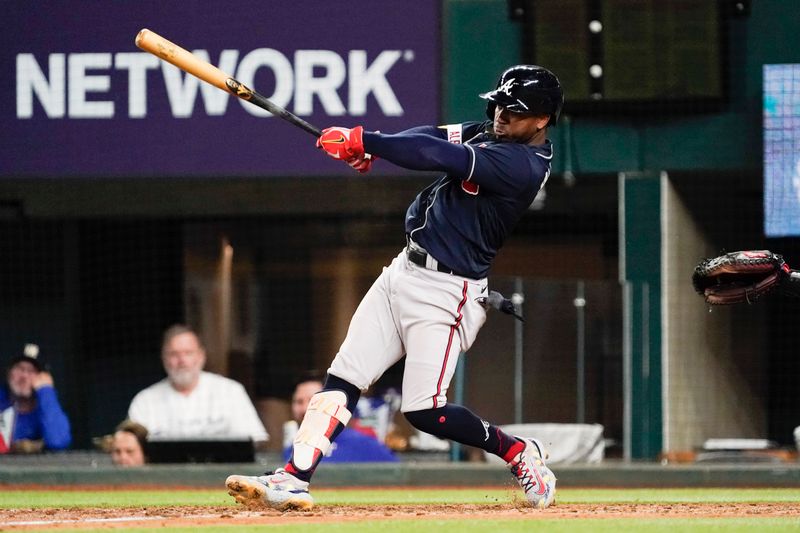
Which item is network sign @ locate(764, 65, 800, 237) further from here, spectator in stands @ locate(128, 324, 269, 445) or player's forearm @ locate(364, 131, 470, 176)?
player's forearm @ locate(364, 131, 470, 176)

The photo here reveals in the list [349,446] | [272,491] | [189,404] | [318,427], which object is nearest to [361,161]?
[318,427]

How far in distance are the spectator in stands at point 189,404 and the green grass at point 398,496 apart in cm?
145

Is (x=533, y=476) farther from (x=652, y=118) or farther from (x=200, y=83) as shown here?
(x=200, y=83)

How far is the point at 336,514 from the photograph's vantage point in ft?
18.3

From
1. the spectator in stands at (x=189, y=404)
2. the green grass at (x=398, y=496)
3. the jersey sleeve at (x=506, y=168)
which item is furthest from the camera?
the spectator in stands at (x=189, y=404)

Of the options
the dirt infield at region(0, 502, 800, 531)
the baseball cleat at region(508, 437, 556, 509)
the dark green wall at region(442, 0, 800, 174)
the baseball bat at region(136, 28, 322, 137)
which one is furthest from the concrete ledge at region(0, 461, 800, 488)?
the baseball bat at region(136, 28, 322, 137)

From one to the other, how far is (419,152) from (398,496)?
3198mm

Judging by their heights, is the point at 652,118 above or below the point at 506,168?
above

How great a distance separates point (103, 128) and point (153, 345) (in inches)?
90.3

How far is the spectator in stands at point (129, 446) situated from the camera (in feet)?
32.5

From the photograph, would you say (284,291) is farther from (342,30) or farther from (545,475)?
(545,475)

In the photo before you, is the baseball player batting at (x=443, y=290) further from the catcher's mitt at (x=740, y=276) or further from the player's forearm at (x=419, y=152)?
the catcher's mitt at (x=740, y=276)

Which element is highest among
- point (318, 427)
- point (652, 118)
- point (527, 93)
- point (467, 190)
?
point (652, 118)

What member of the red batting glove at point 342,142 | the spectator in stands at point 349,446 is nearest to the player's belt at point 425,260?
the red batting glove at point 342,142
